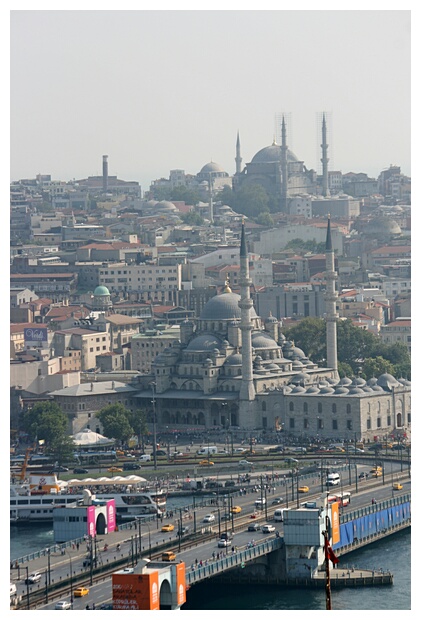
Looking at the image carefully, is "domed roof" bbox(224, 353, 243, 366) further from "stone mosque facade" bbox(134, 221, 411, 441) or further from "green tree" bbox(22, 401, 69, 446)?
"green tree" bbox(22, 401, 69, 446)

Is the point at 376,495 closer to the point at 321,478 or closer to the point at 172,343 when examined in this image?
the point at 321,478

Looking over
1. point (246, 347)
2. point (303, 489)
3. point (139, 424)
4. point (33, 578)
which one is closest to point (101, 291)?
point (246, 347)

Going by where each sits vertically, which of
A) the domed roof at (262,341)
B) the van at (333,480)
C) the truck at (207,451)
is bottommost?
the van at (333,480)

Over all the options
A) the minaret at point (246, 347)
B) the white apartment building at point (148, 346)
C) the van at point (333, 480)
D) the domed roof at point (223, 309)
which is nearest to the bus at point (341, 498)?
the van at point (333, 480)

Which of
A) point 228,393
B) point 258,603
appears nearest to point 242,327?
point 228,393

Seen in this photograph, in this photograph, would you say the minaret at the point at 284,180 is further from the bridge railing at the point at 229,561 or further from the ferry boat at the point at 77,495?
the bridge railing at the point at 229,561

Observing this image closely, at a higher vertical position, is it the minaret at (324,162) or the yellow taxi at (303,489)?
the minaret at (324,162)
